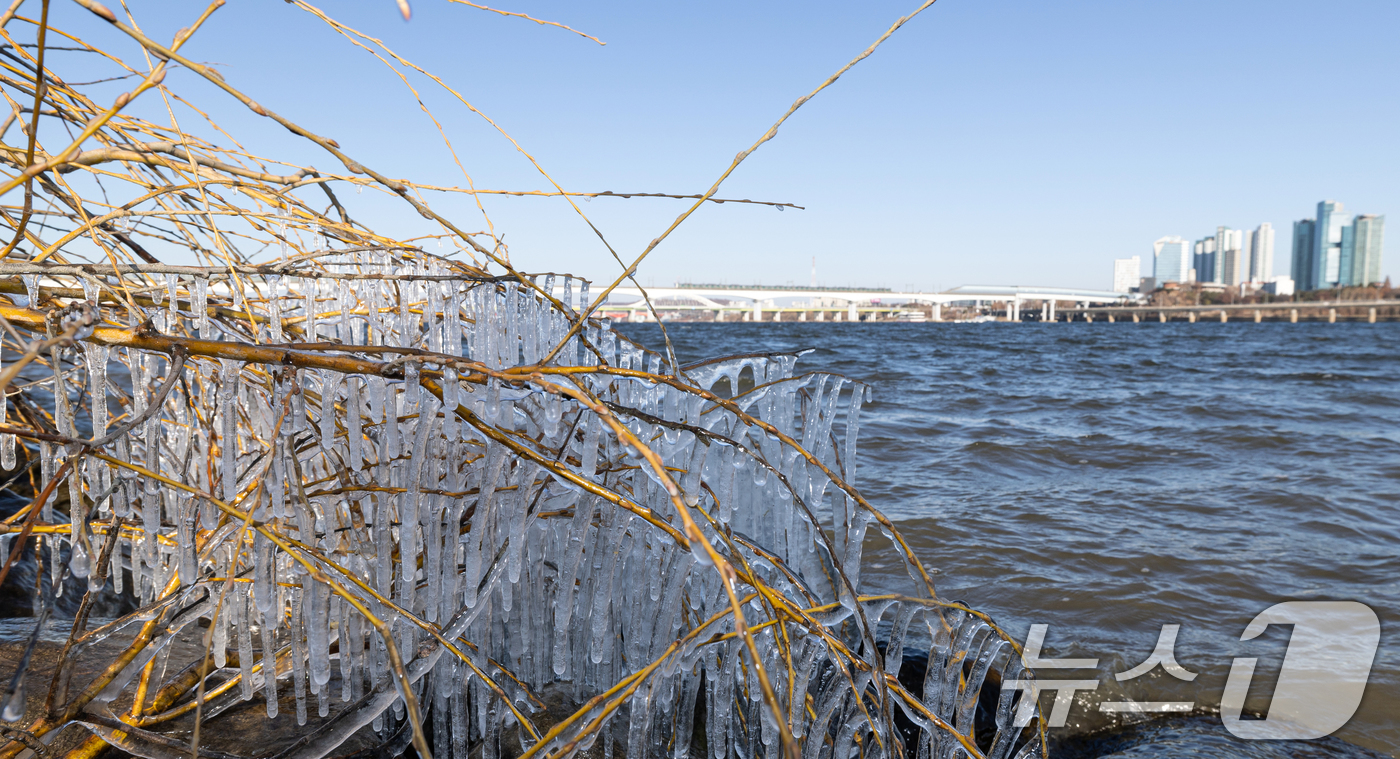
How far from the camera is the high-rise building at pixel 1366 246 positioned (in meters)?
111

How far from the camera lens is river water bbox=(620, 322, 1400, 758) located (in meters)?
2.91

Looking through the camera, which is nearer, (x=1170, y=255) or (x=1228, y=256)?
Answer: (x=1228, y=256)

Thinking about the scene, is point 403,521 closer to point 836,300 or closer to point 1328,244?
point 836,300

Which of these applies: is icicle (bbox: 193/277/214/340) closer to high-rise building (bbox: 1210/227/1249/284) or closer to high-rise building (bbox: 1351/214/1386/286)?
high-rise building (bbox: 1351/214/1386/286)

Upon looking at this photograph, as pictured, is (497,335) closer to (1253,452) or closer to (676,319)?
(1253,452)

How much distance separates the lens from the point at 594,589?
1.77 m

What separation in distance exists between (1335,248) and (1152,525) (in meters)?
144

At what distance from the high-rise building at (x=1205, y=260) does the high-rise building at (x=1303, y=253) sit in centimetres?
1307

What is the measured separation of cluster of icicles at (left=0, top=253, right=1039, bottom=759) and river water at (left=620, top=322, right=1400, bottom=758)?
1349mm

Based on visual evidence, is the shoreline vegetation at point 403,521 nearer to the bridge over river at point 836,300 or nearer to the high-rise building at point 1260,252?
the bridge over river at point 836,300

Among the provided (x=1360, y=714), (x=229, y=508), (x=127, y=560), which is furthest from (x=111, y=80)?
(x=1360, y=714)

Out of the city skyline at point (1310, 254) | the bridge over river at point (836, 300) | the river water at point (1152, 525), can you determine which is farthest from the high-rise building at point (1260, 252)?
the river water at point (1152, 525)

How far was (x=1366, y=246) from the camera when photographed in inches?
4390

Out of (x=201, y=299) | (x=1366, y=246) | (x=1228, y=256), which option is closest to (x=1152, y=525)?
(x=201, y=299)
